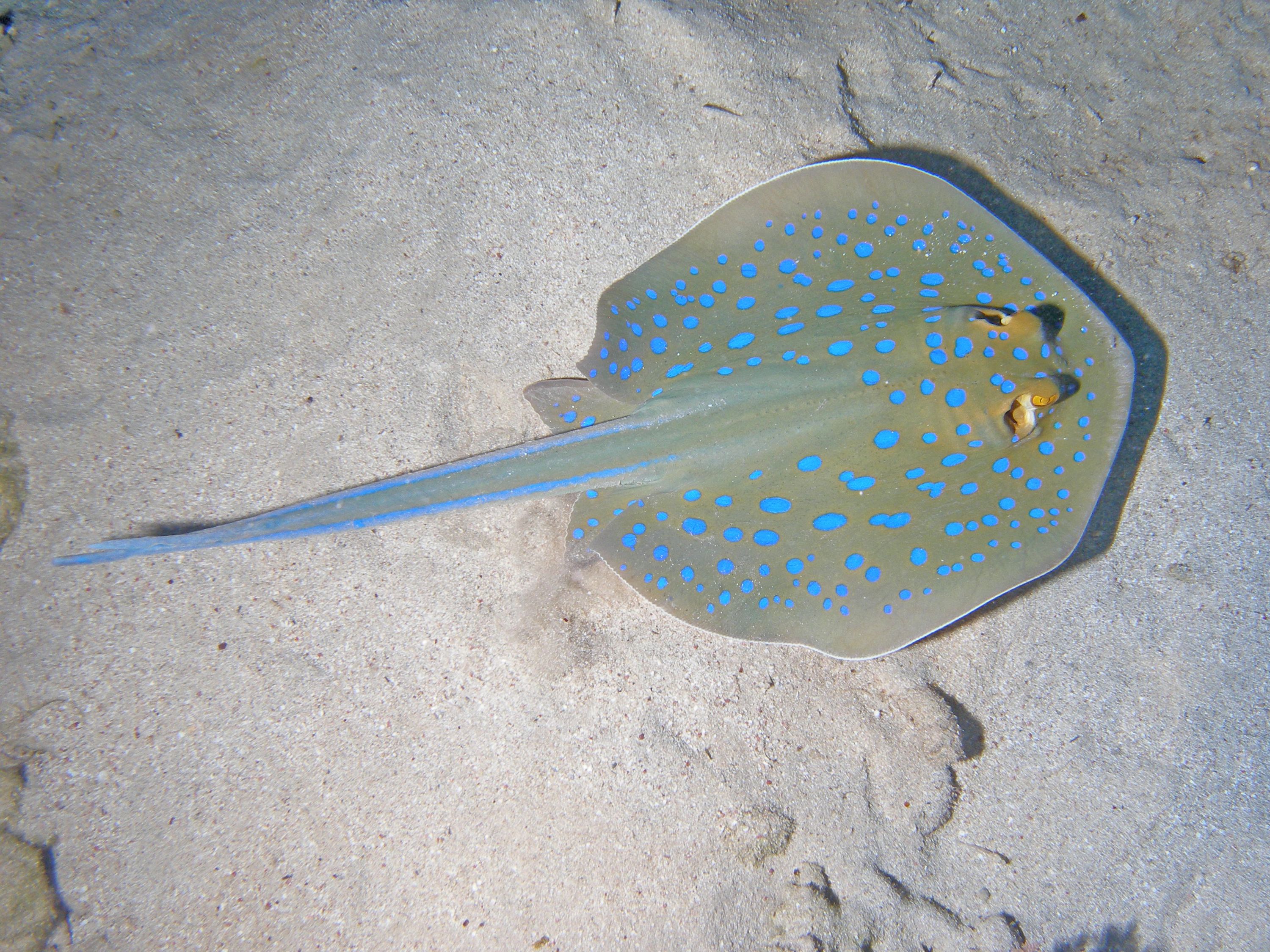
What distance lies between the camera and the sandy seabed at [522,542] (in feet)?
8.82

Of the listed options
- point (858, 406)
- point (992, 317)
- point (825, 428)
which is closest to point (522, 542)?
point (825, 428)

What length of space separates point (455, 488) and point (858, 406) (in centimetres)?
170

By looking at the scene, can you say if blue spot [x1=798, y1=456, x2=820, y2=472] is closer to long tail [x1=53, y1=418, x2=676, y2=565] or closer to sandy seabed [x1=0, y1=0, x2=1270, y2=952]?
long tail [x1=53, y1=418, x2=676, y2=565]

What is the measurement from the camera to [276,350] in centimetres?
309

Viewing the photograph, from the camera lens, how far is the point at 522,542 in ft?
9.87

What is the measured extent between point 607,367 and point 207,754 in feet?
8.84

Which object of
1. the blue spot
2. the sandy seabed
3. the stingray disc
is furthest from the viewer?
the sandy seabed

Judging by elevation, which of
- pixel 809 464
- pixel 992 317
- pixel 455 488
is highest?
pixel 992 317

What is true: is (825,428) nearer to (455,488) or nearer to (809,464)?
(809,464)

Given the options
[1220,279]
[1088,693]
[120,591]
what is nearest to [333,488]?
[120,591]

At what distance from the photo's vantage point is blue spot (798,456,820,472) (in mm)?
2400

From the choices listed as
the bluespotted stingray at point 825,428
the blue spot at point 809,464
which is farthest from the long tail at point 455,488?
the blue spot at point 809,464

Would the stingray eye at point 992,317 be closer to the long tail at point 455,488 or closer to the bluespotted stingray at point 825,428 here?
the bluespotted stingray at point 825,428

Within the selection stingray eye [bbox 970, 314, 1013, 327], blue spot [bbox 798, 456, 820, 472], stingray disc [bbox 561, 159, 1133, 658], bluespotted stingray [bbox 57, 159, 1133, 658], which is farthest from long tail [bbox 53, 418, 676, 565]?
stingray eye [bbox 970, 314, 1013, 327]
